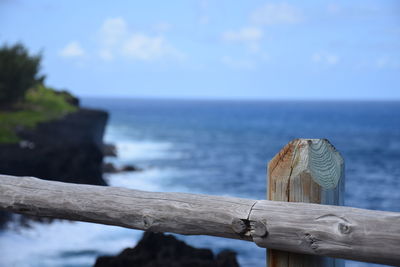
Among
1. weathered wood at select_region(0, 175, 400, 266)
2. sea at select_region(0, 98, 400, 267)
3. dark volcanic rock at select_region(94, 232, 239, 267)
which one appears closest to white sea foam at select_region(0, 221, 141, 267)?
sea at select_region(0, 98, 400, 267)

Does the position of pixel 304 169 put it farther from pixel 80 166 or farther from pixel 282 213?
pixel 80 166

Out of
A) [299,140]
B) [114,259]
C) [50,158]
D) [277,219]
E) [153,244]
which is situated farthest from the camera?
[50,158]

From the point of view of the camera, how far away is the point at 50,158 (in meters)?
13.9

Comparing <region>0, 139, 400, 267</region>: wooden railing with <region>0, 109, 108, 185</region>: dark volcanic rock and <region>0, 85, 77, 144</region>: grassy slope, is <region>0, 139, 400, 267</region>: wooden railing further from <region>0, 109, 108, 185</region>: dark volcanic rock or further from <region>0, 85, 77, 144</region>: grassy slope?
<region>0, 85, 77, 144</region>: grassy slope

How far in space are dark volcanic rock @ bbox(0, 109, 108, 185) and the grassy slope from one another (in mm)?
472

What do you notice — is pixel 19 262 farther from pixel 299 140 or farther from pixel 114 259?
pixel 299 140

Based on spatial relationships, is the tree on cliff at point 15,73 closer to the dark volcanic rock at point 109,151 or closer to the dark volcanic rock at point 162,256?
the dark volcanic rock at point 109,151

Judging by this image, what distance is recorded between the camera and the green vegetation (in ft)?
68.1

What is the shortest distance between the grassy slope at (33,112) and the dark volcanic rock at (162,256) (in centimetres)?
1070

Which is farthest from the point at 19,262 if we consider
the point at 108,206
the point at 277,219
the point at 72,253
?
the point at 277,219

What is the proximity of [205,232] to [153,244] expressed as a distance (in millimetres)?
3575

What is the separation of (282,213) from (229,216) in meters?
0.21

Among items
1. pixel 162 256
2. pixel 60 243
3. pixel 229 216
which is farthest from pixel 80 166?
pixel 229 216

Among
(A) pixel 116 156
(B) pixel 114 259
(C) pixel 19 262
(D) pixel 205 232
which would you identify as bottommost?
(C) pixel 19 262
